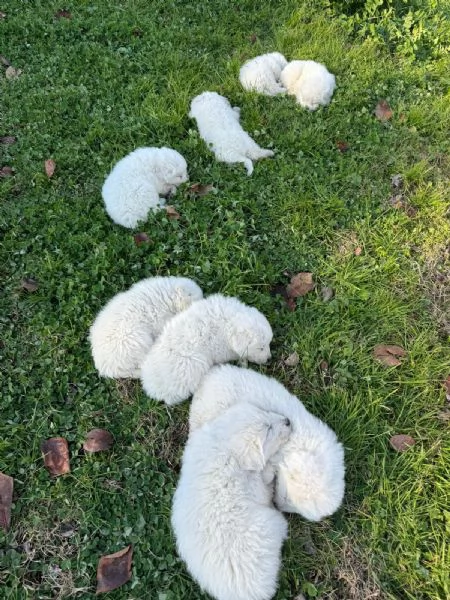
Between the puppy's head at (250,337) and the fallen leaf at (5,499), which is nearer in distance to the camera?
the fallen leaf at (5,499)

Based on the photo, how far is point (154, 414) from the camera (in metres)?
3.26

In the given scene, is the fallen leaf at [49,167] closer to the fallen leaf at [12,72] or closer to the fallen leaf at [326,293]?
the fallen leaf at [12,72]


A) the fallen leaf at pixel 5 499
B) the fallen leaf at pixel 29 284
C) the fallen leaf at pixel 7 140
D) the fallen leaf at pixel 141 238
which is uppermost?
the fallen leaf at pixel 141 238

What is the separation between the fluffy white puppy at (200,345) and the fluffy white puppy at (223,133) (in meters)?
1.59

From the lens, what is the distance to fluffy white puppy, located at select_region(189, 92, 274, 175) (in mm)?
4496

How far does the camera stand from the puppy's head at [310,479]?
9.01 ft

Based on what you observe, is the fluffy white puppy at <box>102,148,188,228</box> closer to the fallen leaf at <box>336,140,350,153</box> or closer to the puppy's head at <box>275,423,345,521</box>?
the fallen leaf at <box>336,140,350,153</box>

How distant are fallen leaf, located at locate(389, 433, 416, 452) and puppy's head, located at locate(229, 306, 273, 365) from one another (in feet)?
3.07

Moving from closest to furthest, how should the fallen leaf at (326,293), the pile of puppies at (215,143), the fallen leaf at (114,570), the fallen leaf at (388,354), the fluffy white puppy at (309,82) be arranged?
the fallen leaf at (114,570), the fallen leaf at (388,354), the fallen leaf at (326,293), the pile of puppies at (215,143), the fluffy white puppy at (309,82)

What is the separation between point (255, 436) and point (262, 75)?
3.76 metres

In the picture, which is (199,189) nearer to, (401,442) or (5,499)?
(401,442)

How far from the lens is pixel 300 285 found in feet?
12.6

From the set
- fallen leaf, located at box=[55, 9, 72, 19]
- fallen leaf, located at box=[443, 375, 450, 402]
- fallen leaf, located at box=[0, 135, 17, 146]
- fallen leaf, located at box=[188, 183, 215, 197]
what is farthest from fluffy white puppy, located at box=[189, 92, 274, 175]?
fallen leaf, located at box=[55, 9, 72, 19]

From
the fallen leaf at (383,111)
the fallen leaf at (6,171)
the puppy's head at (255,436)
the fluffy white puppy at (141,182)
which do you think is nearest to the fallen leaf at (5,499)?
the puppy's head at (255,436)
